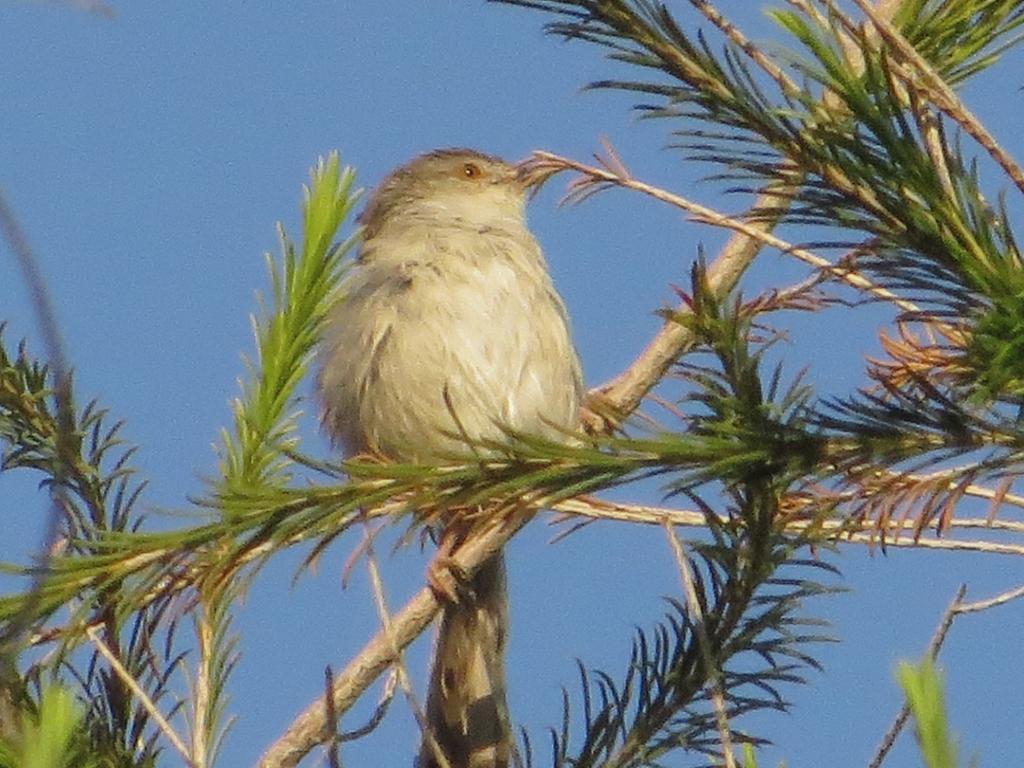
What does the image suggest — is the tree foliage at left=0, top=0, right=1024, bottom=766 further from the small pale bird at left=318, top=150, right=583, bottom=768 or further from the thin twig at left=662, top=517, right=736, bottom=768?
the small pale bird at left=318, top=150, right=583, bottom=768

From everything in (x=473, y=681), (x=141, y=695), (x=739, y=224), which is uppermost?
(x=739, y=224)

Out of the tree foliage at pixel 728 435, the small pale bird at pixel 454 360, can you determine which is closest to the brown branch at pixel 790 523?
the tree foliage at pixel 728 435

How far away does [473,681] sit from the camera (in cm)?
336

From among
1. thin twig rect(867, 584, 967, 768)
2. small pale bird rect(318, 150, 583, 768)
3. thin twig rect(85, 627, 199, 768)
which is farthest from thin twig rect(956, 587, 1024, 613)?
small pale bird rect(318, 150, 583, 768)

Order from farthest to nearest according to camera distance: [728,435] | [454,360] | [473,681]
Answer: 1. [454,360]
2. [473,681]
3. [728,435]

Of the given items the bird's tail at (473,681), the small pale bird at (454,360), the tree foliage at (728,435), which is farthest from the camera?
the small pale bird at (454,360)

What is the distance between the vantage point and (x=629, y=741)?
82.3 inches

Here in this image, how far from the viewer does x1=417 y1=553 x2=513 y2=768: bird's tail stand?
2926 mm

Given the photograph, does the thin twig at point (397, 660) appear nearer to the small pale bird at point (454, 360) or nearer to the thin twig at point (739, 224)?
the thin twig at point (739, 224)

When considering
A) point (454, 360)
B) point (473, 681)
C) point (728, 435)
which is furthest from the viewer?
point (454, 360)

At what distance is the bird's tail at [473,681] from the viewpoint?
2.93 m

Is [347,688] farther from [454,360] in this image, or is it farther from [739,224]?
[454,360]

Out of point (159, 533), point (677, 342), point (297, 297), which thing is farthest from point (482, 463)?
point (677, 342)

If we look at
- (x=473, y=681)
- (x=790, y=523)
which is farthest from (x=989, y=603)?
(x=473, y=681)
